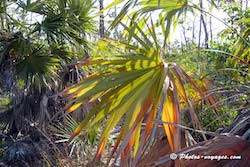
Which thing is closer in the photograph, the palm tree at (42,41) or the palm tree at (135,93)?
the palm tree at (135,93)

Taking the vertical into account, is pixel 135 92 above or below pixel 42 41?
below

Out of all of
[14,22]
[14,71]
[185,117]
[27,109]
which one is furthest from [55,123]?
[185,117]

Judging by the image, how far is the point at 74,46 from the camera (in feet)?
15.9

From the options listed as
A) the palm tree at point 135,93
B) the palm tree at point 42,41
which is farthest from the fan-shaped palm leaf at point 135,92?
the palm tree at point 42,41

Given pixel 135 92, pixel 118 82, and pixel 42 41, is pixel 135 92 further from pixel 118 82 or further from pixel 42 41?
pixel 42 41

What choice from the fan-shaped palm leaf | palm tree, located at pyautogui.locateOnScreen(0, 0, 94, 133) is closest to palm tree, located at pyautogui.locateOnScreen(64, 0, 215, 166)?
the fan-shaped palm leaf

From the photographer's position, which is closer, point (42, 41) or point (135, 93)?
point (135, 93)

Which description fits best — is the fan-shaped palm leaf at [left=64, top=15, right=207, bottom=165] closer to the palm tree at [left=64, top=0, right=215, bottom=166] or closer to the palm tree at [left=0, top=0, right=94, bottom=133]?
the palm tree at [left=64, top=0, right=215, bottom=166]

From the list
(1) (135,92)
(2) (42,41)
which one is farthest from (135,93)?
(2) (42,41)

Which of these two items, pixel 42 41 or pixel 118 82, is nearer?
pixel 118 82

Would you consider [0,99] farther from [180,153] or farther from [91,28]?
[180,153]

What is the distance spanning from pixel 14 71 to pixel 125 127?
113 inches

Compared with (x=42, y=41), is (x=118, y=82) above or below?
below

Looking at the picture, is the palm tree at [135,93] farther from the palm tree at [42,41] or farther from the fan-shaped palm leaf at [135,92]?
the palm tree at [42,41]
